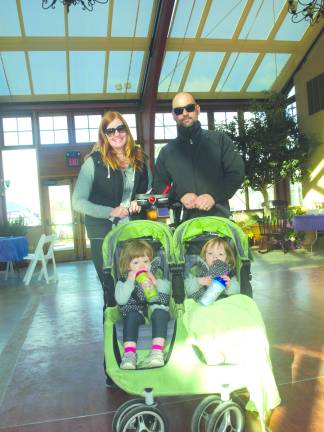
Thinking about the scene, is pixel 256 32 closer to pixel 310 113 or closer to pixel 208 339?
pixel 310 113

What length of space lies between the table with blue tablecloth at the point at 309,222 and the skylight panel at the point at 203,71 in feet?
14.0

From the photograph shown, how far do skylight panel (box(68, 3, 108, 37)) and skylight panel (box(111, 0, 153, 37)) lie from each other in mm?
204

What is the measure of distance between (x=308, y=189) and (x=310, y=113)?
1807 millimetres

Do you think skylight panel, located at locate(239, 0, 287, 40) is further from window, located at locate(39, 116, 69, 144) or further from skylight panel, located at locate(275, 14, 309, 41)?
window, located at locate(39, 116, 69, 144)

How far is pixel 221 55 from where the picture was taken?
1030cm

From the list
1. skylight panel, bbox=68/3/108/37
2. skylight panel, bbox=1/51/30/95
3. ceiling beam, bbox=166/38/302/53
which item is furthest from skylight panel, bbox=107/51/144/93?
skylight panel, bbox=1/51/30/95

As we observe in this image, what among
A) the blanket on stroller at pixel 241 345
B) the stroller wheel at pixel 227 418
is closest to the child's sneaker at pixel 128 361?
the blanket on stroller at pixel 241 345

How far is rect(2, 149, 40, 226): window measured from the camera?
1057 cm

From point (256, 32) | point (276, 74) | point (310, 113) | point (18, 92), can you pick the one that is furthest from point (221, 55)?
point (18, 92)

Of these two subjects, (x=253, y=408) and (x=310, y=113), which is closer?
(x=253, y=408)

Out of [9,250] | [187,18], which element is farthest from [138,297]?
[187,18]

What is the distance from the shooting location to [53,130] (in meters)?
10.9

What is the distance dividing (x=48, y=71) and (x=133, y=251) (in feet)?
28.3

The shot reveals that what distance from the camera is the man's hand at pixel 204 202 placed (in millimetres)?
2227
